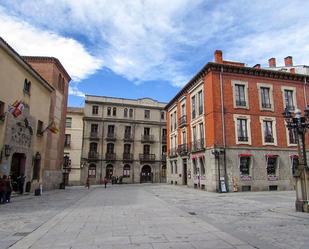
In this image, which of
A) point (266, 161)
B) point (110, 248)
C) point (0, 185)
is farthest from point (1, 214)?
point (266, 161)

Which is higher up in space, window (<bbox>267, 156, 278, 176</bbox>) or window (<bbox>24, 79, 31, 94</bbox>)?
window (<bbox>24, 79, 31, 94</bbox>)

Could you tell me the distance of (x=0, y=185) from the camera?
556 inches

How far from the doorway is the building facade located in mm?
17180

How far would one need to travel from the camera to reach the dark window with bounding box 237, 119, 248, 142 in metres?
23.5

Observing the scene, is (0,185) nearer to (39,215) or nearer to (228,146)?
(39,215)

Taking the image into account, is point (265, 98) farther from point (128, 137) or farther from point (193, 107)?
point (128, 137)

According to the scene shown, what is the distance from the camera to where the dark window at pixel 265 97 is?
987 inches

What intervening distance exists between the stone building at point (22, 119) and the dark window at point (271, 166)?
2000 cm

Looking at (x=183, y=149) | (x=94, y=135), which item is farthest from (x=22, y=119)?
(x=94, y=135)

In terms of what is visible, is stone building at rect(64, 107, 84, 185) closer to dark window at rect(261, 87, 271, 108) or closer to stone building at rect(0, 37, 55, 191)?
stone building at rect(0, 37, 55, 191)

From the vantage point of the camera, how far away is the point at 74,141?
42.6 meters

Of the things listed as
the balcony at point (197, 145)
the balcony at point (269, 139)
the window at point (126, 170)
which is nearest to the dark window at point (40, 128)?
the balcony at point (197, 145)

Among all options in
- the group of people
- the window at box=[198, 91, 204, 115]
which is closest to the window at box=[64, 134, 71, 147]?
the window at box=[198, 91, 204, 115]

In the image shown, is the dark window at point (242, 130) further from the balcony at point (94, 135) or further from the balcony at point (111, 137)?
the balcony at point (94, 135)
